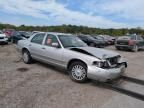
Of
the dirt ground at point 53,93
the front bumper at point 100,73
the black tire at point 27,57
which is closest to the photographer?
the dirt ground at point 53,93

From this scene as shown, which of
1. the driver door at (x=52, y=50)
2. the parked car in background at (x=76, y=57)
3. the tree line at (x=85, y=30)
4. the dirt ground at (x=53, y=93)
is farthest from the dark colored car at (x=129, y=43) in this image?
the tree line at (x=85, y=30)

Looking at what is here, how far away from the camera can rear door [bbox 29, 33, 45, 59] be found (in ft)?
24.9

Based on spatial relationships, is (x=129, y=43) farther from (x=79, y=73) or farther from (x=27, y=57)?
(x=79, y=73)

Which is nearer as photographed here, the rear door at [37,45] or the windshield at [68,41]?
the windshield at [68,41]

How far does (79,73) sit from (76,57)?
531mm

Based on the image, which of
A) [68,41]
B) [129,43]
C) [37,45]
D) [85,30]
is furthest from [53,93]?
[85,30]

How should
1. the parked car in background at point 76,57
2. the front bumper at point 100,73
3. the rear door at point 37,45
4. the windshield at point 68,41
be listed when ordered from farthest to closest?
the rear door at point 37,45, the windshield at point 68,41, the parked car in background at point 76,57, the front bumper at point 100,73

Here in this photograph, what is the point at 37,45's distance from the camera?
25.4ft

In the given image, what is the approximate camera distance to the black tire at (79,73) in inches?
237

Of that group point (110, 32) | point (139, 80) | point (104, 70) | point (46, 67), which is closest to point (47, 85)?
point (104, 70)

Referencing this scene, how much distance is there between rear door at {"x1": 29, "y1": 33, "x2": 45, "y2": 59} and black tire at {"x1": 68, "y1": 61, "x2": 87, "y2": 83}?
70.7 inches

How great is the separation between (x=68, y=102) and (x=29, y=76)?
8.14 feet

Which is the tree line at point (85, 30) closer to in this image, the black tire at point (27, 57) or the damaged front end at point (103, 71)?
the black tire at point (27, 57)

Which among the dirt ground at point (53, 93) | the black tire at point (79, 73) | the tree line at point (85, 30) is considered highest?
the tree line at point (85, 30)
